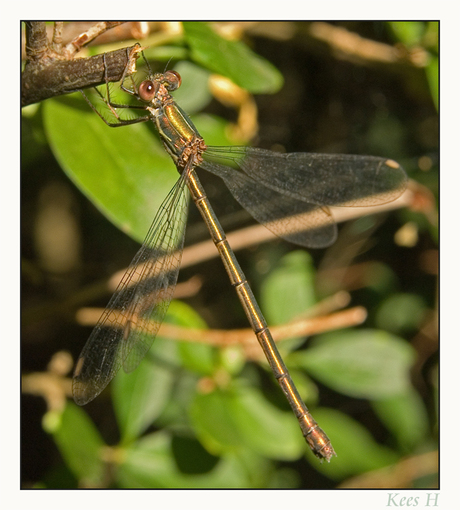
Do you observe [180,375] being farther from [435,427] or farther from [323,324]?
[435,427]

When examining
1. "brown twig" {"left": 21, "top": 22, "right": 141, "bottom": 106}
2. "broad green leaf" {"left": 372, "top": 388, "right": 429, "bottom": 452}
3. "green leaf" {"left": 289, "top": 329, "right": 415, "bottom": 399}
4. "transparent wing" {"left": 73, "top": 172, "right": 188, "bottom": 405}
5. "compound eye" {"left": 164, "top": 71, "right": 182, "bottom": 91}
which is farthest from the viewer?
"broad green leaf" {"left": 372, "top": 388, "right": 429, "bottom": 452}

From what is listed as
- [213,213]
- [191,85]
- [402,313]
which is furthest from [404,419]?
[191,85]

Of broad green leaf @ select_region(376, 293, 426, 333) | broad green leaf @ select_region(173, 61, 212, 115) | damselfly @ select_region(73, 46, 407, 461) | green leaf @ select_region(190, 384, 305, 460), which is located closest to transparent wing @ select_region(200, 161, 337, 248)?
damselfly @ select_region(73, 46, 407, 461)

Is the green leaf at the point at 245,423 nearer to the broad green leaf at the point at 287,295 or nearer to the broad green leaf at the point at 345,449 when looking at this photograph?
the broad green leaf at the point at 345,449

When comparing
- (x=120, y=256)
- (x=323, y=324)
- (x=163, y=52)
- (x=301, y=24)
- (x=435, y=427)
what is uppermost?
(x=301, y=24)

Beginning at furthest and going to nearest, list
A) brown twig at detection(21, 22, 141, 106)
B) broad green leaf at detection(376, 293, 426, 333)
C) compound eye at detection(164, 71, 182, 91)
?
broad green leaf at detection(376, 293, 426, 333)
compound eye at detection(164, 71, 182, 91)
brown twig at detection(21, 22, 141, 106)

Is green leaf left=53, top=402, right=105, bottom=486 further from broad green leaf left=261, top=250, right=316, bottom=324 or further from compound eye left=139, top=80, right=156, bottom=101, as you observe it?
compound eye left=139, top=80, right=156, bottom=101

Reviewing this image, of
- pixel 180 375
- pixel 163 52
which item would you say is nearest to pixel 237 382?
pixel 180 375
